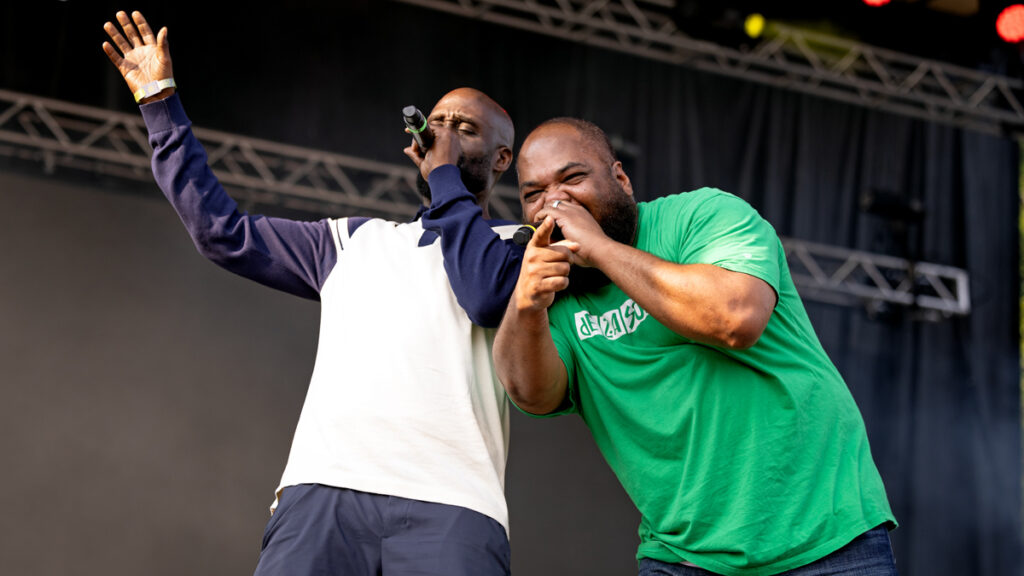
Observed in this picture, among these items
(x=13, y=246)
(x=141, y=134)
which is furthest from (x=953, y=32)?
(x=13, y=246)

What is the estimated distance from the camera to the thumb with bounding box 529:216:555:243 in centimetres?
156

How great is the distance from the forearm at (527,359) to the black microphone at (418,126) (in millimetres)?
412

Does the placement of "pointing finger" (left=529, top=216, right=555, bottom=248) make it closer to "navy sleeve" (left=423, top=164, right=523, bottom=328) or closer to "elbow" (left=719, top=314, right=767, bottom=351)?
"navy sleeve" (left=423, top=164, right=523, bottom=328)

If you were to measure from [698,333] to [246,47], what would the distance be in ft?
15.3

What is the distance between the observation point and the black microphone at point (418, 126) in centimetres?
178

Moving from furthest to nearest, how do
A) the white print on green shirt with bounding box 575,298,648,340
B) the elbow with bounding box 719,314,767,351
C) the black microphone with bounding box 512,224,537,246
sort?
the white print on green shirt with bounding box 575,298,648,340 < the black microphone with bounding box 512,224,537,246 < the elbow with bounding box 719,314,767,351

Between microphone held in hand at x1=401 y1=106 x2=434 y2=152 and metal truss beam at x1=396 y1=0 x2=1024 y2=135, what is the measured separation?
Result: 12.0 feet

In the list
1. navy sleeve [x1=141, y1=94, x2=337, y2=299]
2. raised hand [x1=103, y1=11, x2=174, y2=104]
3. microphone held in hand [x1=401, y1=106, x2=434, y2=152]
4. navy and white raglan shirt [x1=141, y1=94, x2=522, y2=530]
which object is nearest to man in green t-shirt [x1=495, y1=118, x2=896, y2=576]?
navy and white raglan shirt [x1=141, y1=94, x2=522, y2=530]

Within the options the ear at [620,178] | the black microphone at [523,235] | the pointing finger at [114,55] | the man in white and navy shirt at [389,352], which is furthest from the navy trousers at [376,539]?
the pointing finger at [114,55]

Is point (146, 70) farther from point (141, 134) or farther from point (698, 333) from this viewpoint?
point (141, 134)

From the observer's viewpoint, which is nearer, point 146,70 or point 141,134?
point 146,70

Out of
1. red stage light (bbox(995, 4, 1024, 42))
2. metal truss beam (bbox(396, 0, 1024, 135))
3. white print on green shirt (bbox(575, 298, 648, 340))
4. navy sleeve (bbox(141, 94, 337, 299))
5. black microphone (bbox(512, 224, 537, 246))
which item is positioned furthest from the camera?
metal truss beam (bbox(396, 0, 1024, 135))

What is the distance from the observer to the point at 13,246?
5.32 metres

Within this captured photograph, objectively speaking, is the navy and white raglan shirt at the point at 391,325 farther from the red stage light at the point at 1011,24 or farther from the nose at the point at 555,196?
the red stage light at the point at 1011,24
